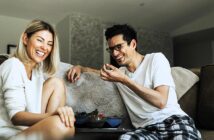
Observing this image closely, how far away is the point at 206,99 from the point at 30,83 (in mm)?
1092

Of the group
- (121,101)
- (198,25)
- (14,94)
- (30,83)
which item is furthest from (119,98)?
(198,25)

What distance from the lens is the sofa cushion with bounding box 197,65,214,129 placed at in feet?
5.88

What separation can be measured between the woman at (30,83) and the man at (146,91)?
252 mm

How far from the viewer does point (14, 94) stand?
1124 millimetres

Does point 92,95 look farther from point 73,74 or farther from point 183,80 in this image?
point 183,80

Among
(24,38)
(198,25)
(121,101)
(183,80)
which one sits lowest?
(121,101)

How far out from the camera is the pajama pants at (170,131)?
1369 mm

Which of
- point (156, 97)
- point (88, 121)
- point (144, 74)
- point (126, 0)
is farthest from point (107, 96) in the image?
point (126, 0)

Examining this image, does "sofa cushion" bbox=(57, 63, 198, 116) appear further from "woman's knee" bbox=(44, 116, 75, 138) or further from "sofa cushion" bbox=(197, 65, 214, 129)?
"woman's knee" bbox=(44, 116, 75, 138)

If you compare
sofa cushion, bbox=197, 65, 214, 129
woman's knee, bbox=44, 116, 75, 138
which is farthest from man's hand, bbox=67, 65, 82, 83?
woman's knee, bbox=44, 116, 75, 138

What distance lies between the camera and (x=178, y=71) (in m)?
1.96

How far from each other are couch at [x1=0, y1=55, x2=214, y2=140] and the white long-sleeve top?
0.47 metres

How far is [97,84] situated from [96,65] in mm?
3658

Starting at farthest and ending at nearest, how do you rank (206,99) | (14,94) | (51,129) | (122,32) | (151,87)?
(206,99) < (122,32) < (151,87) < (14,94) < (51,129)
